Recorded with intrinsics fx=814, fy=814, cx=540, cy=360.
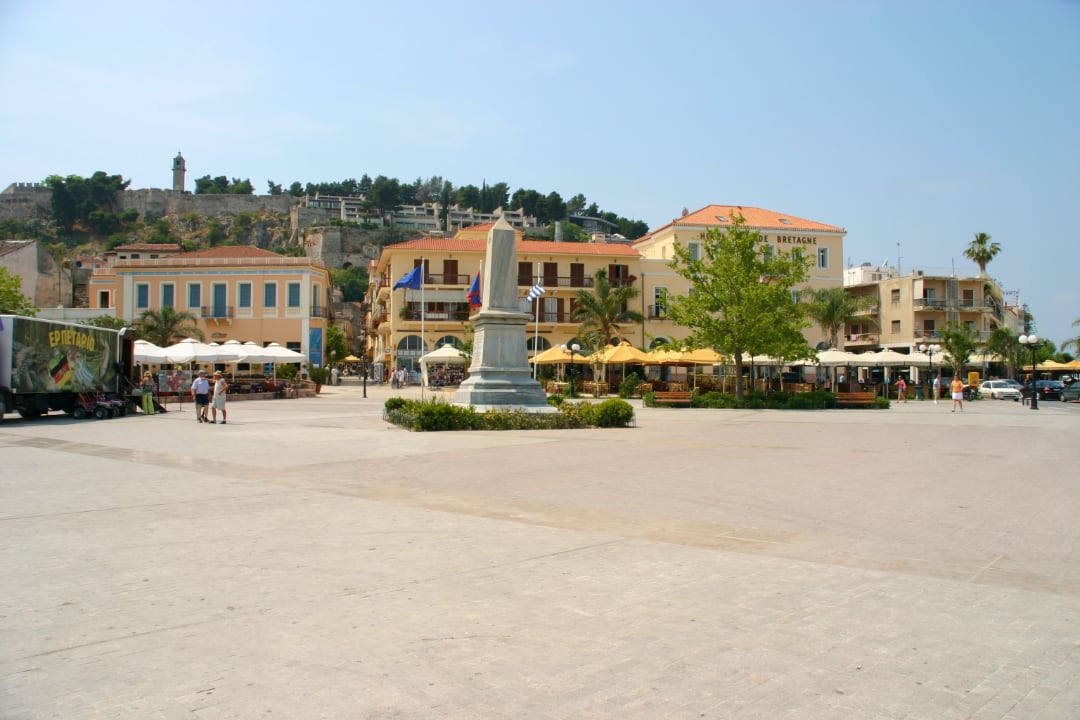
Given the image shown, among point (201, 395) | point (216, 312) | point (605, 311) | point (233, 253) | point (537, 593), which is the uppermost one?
point (233, 253)

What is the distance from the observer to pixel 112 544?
6.68m

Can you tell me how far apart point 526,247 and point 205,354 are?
2813 cm

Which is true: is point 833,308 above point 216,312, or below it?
above

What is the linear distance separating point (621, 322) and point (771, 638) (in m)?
49.5

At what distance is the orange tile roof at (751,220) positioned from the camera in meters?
58.7

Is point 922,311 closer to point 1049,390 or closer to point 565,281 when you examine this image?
point 1049,390

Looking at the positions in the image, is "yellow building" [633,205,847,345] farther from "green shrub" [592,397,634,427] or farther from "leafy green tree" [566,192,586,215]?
"leafy green tree" [566,192,586,215]

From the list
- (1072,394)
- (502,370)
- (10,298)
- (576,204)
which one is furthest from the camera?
(576,204)

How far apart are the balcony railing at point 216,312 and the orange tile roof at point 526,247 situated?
37.7ft

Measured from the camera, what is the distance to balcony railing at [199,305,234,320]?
5488cm

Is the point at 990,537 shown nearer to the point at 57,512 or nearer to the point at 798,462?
the point at 798,462

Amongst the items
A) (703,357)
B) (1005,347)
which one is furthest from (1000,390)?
(703,357)

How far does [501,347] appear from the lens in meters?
21.4

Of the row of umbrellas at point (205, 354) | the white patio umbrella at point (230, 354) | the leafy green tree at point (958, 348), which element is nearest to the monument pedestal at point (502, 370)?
the row of umbrellas at point (205, 354)
